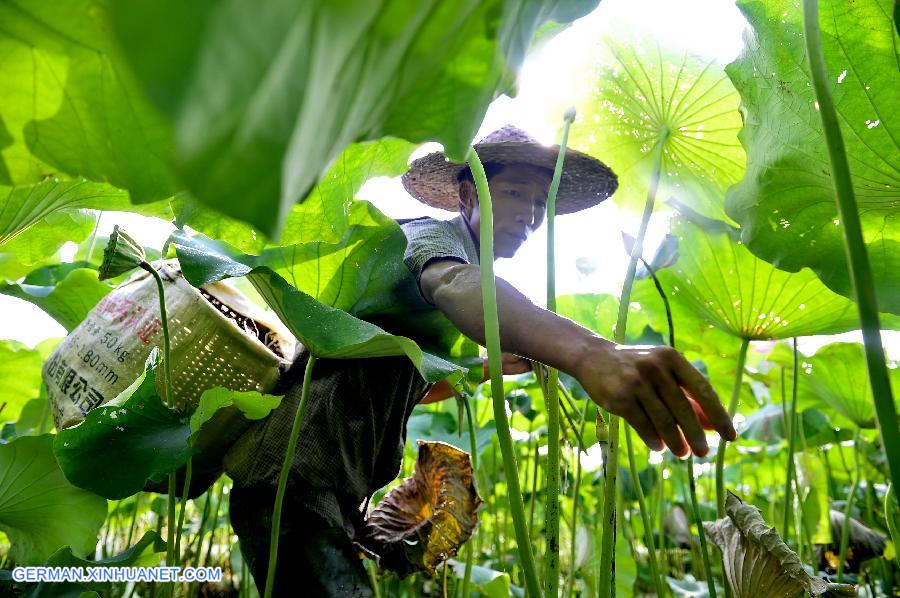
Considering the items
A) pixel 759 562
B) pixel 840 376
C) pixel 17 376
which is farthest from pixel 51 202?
pixel 840 376

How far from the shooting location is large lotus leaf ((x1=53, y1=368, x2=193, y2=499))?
0.82 m

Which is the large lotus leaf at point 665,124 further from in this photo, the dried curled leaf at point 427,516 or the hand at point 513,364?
the dried curled leaf at point 427,516

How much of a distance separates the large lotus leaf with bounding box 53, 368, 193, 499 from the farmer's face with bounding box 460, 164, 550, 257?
68 centimetres

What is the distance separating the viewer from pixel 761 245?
971 mm

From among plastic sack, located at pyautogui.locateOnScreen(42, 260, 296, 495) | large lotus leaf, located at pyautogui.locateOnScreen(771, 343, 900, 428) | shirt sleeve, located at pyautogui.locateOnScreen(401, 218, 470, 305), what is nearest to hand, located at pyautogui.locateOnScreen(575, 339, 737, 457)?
shirt sleeve, located at pyautogui.locateOnScreen(401, 218, 470, 305)

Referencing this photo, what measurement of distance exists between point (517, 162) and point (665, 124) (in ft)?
0.95

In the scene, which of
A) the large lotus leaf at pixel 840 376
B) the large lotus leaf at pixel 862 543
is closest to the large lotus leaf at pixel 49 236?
the large lotus leaf at pixel 840 376

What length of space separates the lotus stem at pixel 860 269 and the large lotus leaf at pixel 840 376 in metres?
1.44

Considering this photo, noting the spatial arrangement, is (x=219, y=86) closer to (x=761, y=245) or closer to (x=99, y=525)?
(x=761, y=245)

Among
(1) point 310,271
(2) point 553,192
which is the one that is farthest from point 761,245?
(1) point 310,271

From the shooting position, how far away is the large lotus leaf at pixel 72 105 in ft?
1.26

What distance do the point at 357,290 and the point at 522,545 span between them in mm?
551

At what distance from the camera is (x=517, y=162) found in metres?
1.27

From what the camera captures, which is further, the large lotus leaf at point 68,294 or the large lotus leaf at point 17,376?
the large lotus leaf at point 17,376
